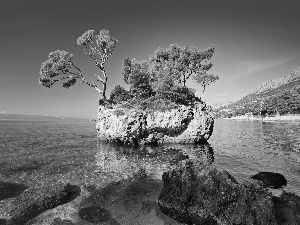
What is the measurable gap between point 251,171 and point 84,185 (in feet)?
51.8

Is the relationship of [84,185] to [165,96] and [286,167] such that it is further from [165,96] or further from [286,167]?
[165,96]

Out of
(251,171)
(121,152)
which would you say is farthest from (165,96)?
(251,171)

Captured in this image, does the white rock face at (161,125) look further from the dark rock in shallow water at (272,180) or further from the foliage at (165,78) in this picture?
the dark rock in shallow water at (272,180)

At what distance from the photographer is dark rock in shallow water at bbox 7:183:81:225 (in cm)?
1142

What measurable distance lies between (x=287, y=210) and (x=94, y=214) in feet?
31.8

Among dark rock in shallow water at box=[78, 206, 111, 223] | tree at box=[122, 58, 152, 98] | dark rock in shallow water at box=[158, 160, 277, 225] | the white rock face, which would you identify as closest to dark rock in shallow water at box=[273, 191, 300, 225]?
dark rock in shallow water at box=[158, 160, 277, 225]

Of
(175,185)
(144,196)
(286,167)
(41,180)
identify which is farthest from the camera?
(286,167)

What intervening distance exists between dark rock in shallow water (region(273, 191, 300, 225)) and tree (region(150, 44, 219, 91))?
37902 millimetres

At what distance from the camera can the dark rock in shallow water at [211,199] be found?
32.7 ft

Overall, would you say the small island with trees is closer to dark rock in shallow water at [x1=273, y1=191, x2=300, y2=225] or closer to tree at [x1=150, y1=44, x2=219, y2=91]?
tree at [x1=150, y1=44, x2=219, y2=91]

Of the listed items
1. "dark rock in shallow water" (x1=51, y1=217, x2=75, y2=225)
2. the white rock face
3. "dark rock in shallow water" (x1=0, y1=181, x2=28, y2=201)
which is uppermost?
the white rock face

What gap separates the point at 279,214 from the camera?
10.2m

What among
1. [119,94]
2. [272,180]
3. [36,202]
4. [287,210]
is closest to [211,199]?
[287,210]

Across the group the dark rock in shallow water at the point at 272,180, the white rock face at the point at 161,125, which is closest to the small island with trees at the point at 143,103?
the white rock face at the point at 161,125
